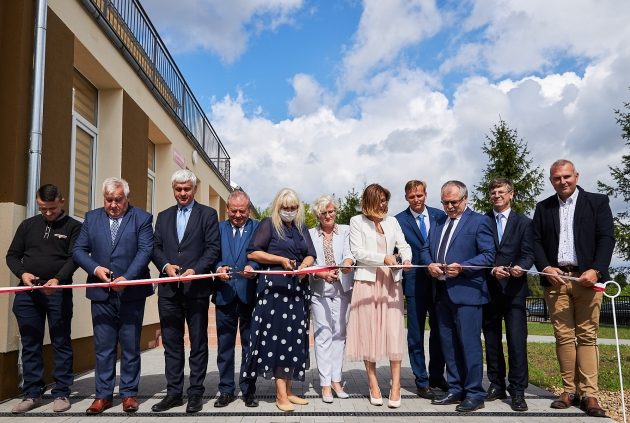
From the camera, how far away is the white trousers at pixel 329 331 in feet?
18.7

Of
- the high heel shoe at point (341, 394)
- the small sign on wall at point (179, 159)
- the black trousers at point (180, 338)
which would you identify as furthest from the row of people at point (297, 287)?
the small sign on wall at point (179, 159)

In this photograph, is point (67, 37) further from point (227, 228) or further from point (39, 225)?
point (227, 228)

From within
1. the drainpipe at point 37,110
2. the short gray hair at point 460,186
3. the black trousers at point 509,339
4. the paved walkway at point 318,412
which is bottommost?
the paved walkway at point 318,412

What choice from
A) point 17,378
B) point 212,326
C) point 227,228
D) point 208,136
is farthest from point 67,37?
point 208,136

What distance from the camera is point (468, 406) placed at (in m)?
5.29

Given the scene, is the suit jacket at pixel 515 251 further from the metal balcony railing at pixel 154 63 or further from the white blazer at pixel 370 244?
the metal balcony railing at pixel 154 63

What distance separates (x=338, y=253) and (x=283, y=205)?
80 centimetres

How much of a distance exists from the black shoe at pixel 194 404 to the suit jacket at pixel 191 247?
3.08 feet

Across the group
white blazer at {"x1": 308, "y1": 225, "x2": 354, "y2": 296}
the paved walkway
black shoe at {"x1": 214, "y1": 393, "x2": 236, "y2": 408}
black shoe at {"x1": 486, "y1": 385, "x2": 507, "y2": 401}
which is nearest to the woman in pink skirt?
white blazer at {"x1": 308, "y1": 225, "x2": 354, "y2": 296}

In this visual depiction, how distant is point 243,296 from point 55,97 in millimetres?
3350

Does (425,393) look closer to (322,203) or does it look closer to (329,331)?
(329,331)

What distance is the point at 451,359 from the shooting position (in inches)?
221

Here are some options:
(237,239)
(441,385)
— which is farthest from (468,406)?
(237,239)

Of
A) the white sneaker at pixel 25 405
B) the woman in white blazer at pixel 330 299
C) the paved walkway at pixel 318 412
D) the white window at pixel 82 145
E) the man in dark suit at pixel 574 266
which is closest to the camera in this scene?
the paved walkway at pixel 318 412
